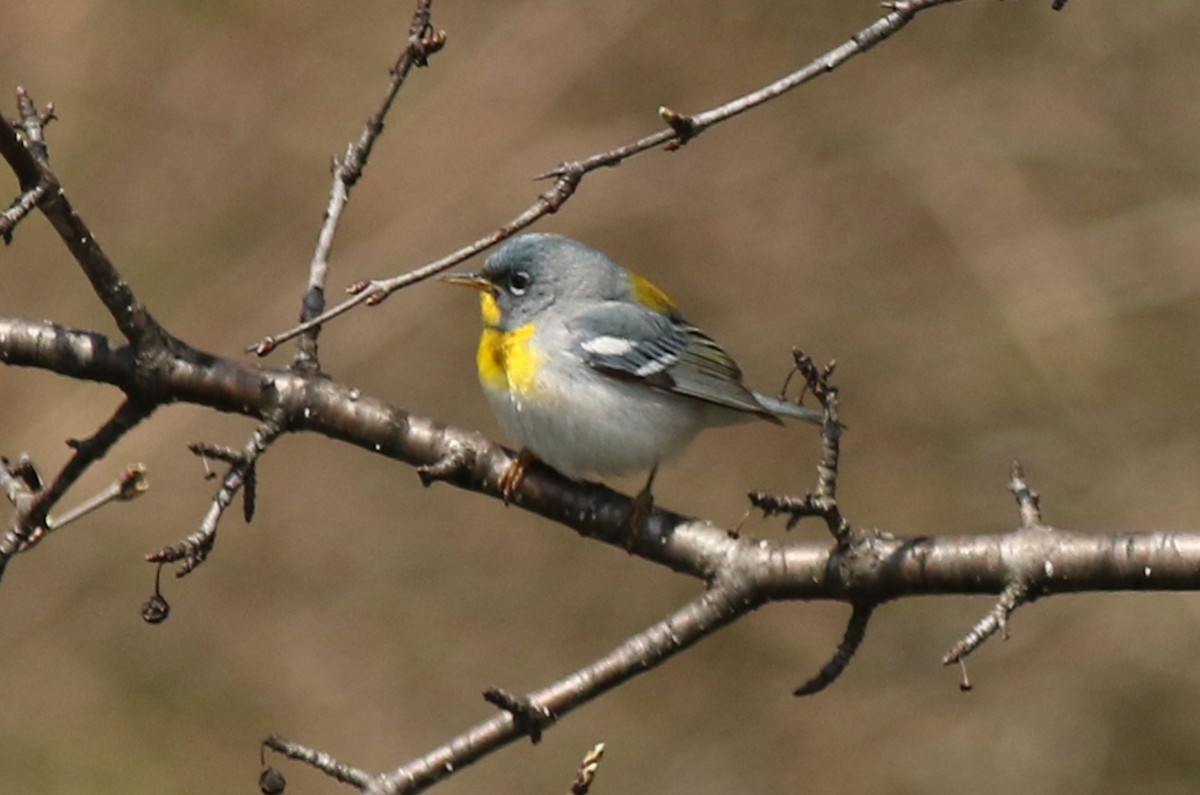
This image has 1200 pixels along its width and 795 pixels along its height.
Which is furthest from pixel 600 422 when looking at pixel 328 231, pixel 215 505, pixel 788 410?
pixel 215 505

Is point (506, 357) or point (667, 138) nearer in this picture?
point (667, 138)

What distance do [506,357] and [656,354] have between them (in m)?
0.44

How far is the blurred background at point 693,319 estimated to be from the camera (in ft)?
24.6

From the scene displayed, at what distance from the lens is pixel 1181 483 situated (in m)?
7.31

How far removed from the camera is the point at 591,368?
4562 millimetres

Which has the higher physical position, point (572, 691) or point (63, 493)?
point (63, 493)

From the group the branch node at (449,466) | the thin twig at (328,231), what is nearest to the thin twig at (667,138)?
the branch node at (449,466)

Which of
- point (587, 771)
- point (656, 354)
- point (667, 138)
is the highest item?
point (656, 354)

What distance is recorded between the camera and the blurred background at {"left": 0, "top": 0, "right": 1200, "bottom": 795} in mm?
7508

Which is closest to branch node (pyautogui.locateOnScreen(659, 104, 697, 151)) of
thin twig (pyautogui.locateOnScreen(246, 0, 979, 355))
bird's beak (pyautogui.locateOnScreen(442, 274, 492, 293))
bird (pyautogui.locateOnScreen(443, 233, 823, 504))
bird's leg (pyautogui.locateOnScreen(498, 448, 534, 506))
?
thin twig (pyautogui.locateOnScreen(246, 0, 979, 355))

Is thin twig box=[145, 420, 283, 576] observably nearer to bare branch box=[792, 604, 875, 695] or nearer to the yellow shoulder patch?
bare branch box=[792, 604, 875, 695]

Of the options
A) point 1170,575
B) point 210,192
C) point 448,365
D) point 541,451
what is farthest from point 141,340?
point 210,192

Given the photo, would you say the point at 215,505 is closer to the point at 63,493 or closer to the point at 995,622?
the point at 63,493

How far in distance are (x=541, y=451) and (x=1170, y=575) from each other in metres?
1.70
